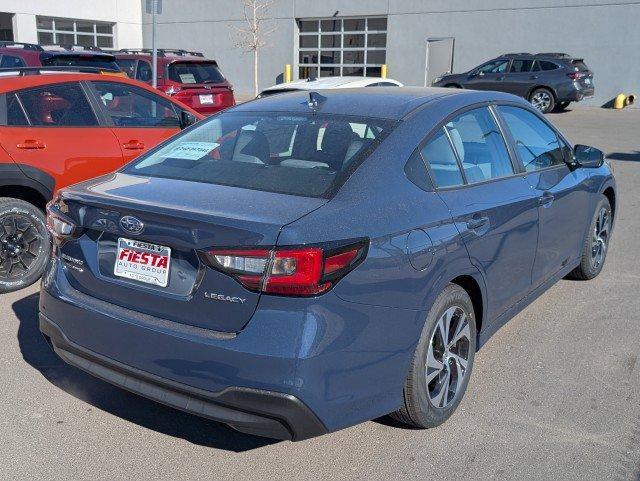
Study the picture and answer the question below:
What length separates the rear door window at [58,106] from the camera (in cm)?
575

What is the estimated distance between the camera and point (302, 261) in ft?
8.93

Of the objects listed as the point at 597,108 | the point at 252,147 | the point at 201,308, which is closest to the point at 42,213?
the point at 252,147

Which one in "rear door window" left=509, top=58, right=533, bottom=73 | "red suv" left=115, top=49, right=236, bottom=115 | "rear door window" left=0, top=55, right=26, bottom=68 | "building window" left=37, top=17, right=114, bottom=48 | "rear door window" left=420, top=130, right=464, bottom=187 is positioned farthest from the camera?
"building window" left=37, top=17, right=114, bottom=48

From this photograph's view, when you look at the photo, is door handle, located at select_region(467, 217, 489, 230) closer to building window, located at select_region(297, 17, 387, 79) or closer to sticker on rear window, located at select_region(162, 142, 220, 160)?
sticker on rear window, located at select_region(162, 142, 220, 160)

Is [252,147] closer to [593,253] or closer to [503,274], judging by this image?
[503,274]

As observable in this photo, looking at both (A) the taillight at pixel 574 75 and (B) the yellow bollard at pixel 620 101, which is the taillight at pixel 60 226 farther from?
(B) the yellow bollard at pixel 620 101

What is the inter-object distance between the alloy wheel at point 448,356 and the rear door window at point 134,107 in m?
3.96

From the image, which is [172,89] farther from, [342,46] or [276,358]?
[342,46]

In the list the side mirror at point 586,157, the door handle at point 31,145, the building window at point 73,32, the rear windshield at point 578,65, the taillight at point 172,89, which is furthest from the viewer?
the building window at point 73,32

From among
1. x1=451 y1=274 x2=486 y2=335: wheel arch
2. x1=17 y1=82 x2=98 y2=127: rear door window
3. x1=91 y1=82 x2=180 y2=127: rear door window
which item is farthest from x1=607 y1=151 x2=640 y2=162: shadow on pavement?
x1=451 y1=274 x2=486 y2=335: wheel arch

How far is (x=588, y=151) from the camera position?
519 centimetres

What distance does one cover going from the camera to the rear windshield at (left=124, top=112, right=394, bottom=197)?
3317mm

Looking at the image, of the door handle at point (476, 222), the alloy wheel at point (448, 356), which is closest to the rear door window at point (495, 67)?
the door handle at point (476, 222)

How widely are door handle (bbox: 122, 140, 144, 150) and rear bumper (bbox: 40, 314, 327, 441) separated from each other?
3475 millimetres
